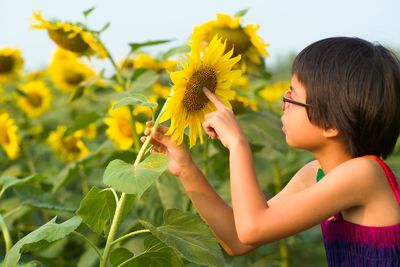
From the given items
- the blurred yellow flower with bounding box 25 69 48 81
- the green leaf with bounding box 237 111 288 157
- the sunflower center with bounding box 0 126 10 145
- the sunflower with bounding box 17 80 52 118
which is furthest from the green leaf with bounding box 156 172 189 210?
the blurred yellow flower with bounding box 25 69 48 81

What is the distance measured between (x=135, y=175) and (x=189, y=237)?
0.18 meters

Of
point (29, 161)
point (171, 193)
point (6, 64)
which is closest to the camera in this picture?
point (171, 193)

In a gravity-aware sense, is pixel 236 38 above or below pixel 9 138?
above

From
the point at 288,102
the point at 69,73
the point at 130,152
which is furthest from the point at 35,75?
the point at 288,102

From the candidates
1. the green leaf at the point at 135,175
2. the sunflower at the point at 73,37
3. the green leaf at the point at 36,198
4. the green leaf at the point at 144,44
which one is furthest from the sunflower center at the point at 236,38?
the green leaf at the point at 135,175

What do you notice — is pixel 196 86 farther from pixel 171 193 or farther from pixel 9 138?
pixel 9 138

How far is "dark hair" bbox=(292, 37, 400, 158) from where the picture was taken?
1.36m

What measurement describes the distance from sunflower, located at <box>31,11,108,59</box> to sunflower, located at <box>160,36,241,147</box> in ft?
2.71

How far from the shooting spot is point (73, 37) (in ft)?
7.19

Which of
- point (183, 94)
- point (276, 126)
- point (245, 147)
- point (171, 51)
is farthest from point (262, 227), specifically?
point (171, 51)

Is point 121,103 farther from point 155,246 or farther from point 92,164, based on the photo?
point 92,164

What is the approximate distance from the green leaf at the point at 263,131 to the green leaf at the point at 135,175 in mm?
743

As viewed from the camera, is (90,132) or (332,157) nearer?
(332,157)

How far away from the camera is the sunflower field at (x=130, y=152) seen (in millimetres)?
1314
